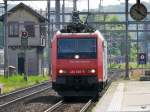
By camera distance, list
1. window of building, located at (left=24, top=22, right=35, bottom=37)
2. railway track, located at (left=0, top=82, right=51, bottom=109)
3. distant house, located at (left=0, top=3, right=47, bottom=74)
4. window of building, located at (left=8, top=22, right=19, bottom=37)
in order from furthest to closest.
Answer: window of building, located at (left=24, top=22, right=35, bottom=37) < window of building, located at (left=8, top=22, right=19, bottom=37) < distant house, located at (left=0, top=3, right=47, bottom=74) < railway track, located at (left=0, top=82, right=51, bottom=109)

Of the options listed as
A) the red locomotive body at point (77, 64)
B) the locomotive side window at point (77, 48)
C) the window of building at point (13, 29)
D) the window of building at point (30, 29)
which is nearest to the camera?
the red locomotive body at point (77, 64)

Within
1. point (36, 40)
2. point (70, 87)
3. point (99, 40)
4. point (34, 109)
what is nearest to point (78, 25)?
point (99, 40)

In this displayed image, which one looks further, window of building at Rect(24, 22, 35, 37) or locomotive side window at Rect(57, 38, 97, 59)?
window of building at Rect(24, 22, 35, 37)

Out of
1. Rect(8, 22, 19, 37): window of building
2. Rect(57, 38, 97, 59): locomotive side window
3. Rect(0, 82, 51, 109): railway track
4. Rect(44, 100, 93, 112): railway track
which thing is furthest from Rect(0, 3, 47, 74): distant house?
Rect(44, 100, 93, 112): railway track

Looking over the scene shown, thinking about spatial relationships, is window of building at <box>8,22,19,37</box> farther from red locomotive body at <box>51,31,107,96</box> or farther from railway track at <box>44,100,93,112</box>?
railway track at <box>44,100,93,112</box>

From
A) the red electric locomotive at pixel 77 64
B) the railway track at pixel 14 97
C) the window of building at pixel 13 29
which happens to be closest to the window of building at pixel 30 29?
the window of building at pixel 13 29

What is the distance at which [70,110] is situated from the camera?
21375 millimetres

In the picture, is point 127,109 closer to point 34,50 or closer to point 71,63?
point 71,63

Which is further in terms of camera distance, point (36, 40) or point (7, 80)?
point (36, 40)

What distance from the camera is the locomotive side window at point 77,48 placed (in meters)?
25.2

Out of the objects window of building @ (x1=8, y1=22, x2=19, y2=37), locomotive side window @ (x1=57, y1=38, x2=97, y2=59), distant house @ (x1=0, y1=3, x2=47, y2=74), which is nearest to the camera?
locomotive side window @ (x1=57, y1=38, x2=97, y2=59)

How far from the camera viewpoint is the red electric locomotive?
976 inches

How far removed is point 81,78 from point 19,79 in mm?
23634

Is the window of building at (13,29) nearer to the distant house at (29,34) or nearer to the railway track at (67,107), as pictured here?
the distant house at (29,34)
